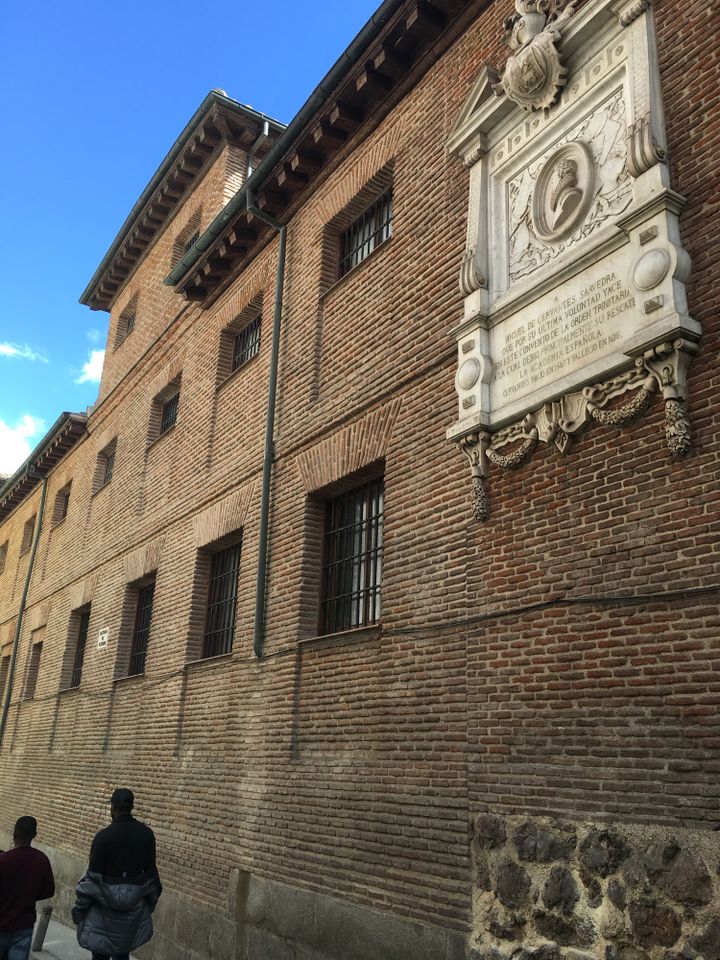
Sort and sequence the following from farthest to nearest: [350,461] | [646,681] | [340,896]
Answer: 1. [350,461]
2. [340,896]
3. [646,681]

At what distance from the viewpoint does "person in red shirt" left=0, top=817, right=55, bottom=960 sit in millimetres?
5848

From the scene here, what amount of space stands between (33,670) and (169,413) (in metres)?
7.54

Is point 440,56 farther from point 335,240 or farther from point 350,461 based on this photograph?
point 350,461

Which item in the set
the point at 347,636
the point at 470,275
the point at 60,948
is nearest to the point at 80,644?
the point at 60,948

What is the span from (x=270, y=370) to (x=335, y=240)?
1647 millimetres

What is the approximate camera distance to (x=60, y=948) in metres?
9.91

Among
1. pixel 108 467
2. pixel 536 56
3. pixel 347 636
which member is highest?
pixel 108 467

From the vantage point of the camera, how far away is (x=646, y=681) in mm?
4559

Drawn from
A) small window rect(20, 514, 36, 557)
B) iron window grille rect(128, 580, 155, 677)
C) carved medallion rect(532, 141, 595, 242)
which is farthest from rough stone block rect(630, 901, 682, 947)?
small window rect(20, 514, 36, 557)

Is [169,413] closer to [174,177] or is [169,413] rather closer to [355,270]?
[174,177]

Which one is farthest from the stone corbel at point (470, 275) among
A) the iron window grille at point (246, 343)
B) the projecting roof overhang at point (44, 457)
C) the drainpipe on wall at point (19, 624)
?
the drainpipe on wall at point (19, 624)

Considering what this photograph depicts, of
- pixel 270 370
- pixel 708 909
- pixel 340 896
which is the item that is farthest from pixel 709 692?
pixel 270 370

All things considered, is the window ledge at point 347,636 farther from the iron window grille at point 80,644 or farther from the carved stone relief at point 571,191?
the iron window grille at point 80,644

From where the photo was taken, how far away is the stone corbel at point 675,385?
4641 millimetres
